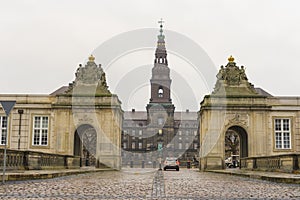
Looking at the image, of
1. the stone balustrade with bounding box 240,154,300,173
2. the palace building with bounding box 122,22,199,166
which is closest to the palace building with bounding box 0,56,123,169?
the stone balustrade with bounding box 240,154,300,173

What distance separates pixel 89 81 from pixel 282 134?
18639 millimetres

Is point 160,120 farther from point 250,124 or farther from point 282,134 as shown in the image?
point 250,124

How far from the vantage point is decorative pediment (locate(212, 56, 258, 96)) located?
39625 millimetres

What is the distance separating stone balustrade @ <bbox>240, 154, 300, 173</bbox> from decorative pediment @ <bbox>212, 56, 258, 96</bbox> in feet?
35.8

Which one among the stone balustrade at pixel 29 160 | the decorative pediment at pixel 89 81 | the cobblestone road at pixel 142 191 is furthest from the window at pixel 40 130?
the cobblestone road at pixel 142 191

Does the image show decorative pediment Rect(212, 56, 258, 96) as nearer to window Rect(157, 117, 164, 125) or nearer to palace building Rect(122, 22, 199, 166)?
palace building Rect(122, 22, 199, 166)

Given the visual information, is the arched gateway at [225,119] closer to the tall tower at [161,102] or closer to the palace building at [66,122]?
the palace building at [66,122]

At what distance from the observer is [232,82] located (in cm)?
4025

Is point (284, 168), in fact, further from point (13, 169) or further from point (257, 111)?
point (257, 111)

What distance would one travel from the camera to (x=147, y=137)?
12800 centimetres

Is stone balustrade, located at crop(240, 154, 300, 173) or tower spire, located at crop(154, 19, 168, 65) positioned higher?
tower spire, located at crop(154, 19, 168, 65)

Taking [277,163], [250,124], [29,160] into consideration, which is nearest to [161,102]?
[250,124]

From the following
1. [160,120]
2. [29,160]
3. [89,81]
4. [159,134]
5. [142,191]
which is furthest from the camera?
[159,134]

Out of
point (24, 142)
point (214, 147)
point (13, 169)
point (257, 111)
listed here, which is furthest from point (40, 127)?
point (13, 169)
